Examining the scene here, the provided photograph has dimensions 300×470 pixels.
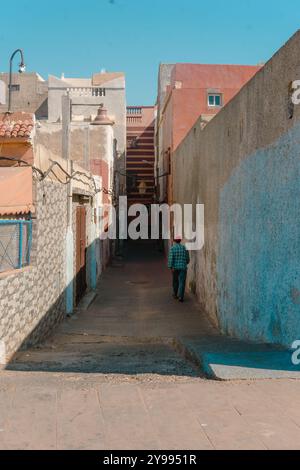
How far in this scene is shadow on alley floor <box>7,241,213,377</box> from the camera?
662 centimetres

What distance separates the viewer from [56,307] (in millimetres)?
11383

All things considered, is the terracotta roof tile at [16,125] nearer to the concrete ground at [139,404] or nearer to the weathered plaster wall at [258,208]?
the weathered plaster wall at [258,208]

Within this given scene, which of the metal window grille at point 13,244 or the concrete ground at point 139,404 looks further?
the metal window grille at point 13,244

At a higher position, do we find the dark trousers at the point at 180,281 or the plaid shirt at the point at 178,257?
the plaid shirt at the point at 178,257

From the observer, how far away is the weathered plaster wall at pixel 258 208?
609cm

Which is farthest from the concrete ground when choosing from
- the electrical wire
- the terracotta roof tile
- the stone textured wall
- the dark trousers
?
the dark trousers

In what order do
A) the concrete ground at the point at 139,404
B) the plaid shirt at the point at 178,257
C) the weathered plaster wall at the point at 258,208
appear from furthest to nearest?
1. the plaid shirt at the point at 178,257
2. the weathered plaster wall at the point at 258,208
3. the concrete ground at the point at 139,404

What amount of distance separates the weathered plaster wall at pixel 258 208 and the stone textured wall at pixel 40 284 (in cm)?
326

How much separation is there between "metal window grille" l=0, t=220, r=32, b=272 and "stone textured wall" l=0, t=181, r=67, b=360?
7.5 inches

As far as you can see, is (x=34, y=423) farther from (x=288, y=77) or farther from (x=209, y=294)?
(x=209, y=294)

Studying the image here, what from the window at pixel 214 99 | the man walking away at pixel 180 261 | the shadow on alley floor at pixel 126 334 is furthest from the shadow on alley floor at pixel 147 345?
the window at pixel 214 99

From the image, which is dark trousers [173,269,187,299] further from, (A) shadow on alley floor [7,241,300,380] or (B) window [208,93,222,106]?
(B) window [208,93,222,106]

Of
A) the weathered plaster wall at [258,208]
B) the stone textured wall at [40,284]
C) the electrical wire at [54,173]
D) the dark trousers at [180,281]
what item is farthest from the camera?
the dark trousers at [180,281]

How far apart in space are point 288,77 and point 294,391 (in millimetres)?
3497
